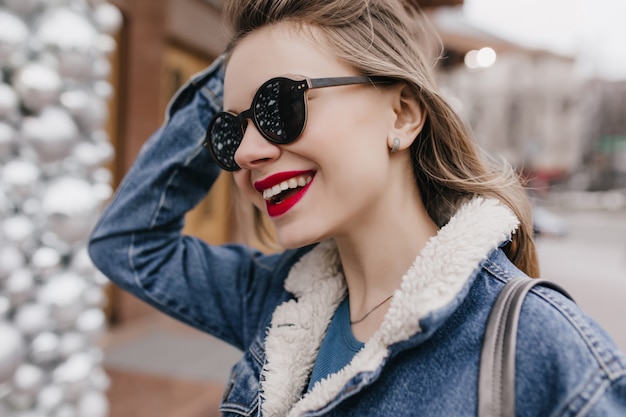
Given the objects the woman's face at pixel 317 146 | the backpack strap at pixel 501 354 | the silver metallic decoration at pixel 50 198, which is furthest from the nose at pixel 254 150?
the silver metallic decoration at pixel 50 198

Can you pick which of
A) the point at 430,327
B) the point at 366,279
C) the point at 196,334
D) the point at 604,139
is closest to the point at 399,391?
the point at 430,327

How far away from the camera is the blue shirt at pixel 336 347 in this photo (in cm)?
111

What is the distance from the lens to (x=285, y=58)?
3.42 feet

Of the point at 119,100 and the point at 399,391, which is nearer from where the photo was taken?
the point at 399,391

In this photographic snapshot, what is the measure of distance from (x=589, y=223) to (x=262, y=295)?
24.4 m

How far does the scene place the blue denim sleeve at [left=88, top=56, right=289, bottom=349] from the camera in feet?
4.64

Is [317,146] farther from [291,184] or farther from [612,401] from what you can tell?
[612,401]

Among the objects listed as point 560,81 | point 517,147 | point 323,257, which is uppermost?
point 323,257

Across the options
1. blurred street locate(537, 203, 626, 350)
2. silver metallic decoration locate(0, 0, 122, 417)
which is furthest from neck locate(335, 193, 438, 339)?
blurred street locate(537, 203, 626, 350)

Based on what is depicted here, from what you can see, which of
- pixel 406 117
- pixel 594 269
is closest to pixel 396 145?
pixel 406 117

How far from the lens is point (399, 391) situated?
3.08 ft

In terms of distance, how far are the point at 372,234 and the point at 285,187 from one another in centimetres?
20

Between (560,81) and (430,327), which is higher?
(430,327)

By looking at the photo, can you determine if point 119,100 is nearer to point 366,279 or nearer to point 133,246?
point 133,246
